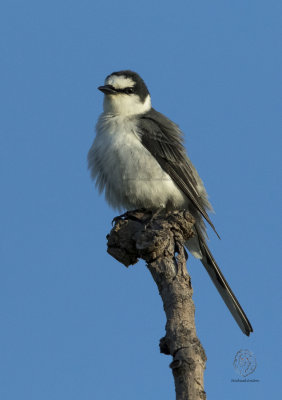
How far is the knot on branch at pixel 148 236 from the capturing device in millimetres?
6301

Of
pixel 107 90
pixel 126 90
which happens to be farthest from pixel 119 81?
pixel 107 90

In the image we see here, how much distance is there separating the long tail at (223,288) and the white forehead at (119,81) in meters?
2.54

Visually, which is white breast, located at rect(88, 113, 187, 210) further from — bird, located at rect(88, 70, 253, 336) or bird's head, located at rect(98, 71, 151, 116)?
bird's head, located at rect(98, 71, 151, 116)

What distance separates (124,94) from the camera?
9.06 meters

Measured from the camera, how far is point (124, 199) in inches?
334

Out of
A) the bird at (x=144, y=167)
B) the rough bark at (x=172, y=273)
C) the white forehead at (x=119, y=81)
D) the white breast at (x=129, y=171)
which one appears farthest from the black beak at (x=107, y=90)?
the rough bark at (x=172, y=273)

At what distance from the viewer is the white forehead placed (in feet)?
29.8

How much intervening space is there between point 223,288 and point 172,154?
204 centimetres

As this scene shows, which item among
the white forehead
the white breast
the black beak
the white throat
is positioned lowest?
the white breast

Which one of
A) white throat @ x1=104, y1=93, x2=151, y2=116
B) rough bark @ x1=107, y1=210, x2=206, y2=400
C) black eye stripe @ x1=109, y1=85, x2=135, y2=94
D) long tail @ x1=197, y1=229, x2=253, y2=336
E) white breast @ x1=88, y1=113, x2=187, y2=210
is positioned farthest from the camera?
black eye stripe @ x1=109, y1=85, x2=135, y2=94

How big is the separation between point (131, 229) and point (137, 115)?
2608 millimetres

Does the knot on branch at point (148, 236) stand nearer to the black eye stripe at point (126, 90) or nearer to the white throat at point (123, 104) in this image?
the white throat at point (123, 104)

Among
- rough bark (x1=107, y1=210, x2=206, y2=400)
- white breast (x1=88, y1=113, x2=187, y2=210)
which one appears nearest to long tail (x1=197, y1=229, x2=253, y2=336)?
white breast (x1=88, y1=113, x2=187, y2=210)

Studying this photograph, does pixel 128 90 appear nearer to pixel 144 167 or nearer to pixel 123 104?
pixel 123 104
